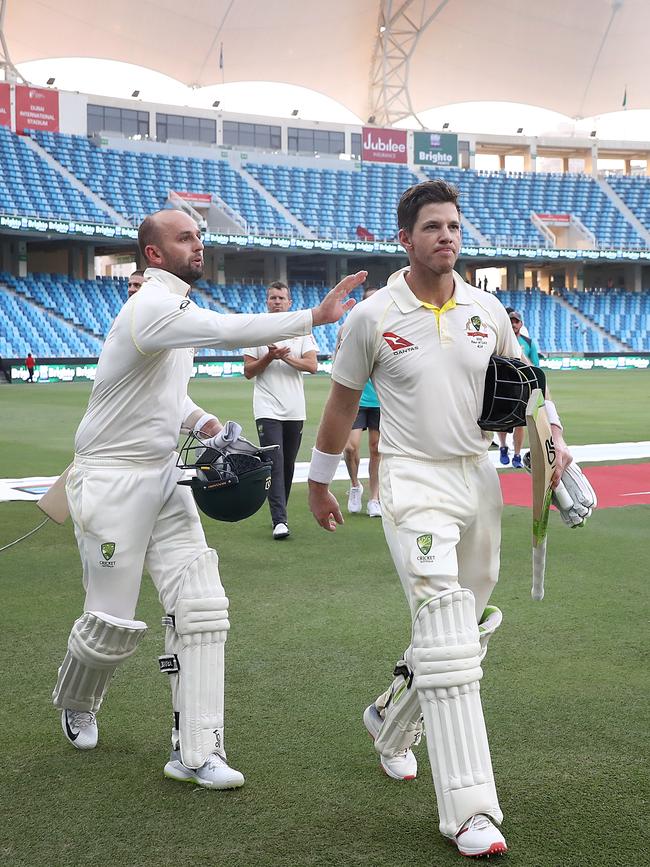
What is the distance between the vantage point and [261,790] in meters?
3.84

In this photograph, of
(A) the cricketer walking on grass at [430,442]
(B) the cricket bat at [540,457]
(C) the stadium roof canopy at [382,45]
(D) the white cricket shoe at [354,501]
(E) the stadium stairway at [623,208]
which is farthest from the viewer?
(E) the stadium stairway at [623,208]

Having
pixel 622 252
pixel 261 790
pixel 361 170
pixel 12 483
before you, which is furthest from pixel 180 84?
pixel 261 790

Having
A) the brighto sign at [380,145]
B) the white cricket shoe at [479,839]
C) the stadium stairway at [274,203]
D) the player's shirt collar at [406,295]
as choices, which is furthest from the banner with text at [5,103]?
the white cricket shoe at [479,839]

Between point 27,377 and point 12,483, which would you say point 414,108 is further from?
point 12,483

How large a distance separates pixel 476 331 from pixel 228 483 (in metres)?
1.22

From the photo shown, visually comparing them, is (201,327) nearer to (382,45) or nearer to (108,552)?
(108,552)

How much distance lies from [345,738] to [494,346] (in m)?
1.82

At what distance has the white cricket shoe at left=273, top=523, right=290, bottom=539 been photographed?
28.8 ft

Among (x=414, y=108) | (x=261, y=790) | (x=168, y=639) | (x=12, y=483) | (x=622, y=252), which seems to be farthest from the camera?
(x=414, y=108)

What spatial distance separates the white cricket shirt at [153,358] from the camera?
12.6ft

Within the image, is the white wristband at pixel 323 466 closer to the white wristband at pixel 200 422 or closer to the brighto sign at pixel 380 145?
the white wristband at pixel 200 422

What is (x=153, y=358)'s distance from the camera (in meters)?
4.12

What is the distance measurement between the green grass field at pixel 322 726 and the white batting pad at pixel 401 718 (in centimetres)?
15

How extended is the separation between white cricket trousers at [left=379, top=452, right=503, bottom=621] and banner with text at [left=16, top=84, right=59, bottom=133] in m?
51.1
